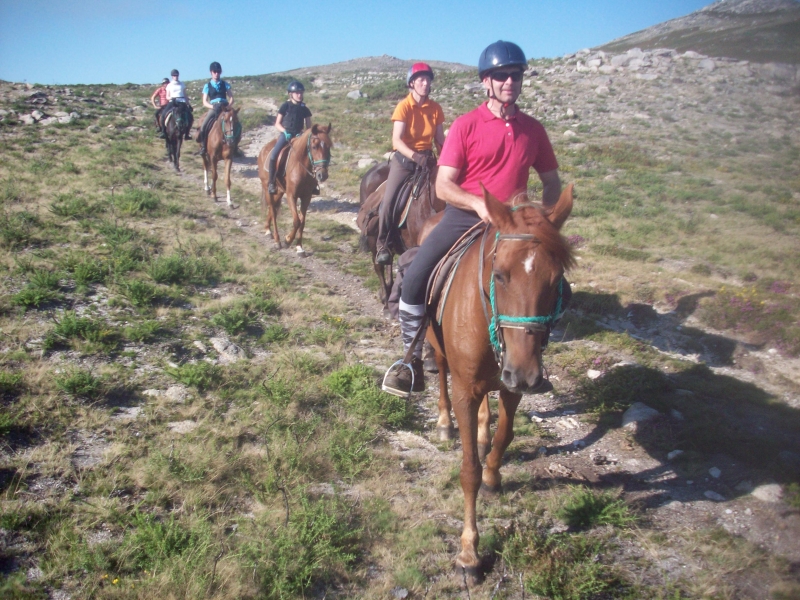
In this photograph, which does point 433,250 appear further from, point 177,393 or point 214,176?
point 214,176

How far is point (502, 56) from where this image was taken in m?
3.74

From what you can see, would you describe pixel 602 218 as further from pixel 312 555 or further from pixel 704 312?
pixel 312 555

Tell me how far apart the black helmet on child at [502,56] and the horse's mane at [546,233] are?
1.40 metres

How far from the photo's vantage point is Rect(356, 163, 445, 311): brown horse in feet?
22.8

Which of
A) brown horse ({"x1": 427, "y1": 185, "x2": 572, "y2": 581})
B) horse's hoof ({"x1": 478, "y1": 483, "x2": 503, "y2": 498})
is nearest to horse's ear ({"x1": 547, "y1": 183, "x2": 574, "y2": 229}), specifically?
brown horse ({"x1": 427, "y1": 185, "x2": 572, "y2": 581})

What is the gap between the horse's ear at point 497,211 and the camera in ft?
9.61

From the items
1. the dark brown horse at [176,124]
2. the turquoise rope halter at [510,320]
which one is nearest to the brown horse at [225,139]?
the dark brown horse at [176,124]

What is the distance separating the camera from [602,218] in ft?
40.1

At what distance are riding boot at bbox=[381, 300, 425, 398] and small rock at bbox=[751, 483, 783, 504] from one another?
2.89m

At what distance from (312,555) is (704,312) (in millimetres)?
6787

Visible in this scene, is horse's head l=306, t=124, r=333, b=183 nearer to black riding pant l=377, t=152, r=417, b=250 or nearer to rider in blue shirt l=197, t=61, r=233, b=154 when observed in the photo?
black riding pant l=377, t=152, r=417, b=250

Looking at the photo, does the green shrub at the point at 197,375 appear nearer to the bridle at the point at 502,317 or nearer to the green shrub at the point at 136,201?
the bridle at the point at 502,317

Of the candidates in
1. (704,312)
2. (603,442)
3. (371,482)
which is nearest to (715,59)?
(704,312)

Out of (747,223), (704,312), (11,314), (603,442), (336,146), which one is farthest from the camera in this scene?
(336,146)
